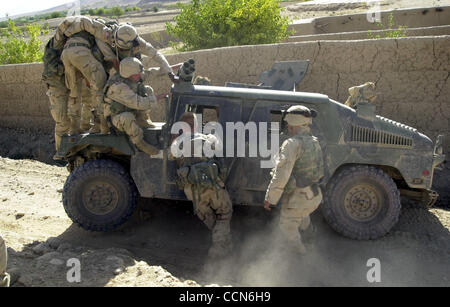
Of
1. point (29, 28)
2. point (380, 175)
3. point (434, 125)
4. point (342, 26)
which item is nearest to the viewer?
point (380, 175)

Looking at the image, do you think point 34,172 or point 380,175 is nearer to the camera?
point 380,175

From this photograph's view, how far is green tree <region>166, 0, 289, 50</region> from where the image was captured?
973 cm

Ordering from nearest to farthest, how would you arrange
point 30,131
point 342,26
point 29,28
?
point 30,131 → point 29,28 → point 342,26

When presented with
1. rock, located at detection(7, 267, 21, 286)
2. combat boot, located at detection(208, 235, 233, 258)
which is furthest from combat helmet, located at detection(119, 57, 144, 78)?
rock, located at detection(7, 267, 21, 286)

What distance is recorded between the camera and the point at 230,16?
970cm

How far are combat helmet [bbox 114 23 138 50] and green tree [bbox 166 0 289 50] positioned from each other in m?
4.44

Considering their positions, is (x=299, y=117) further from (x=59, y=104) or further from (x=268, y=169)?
(x=59, y=104)

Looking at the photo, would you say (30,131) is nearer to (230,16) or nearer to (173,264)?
(230,16)

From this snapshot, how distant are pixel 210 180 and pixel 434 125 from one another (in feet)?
13.3

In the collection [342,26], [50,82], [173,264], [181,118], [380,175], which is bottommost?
[173,264]

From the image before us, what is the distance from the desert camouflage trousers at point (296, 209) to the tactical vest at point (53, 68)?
344cm

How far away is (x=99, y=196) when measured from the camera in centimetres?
498

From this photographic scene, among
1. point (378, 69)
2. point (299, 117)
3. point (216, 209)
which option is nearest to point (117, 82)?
point (216, 209)

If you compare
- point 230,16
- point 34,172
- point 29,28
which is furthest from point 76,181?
point 29,28
